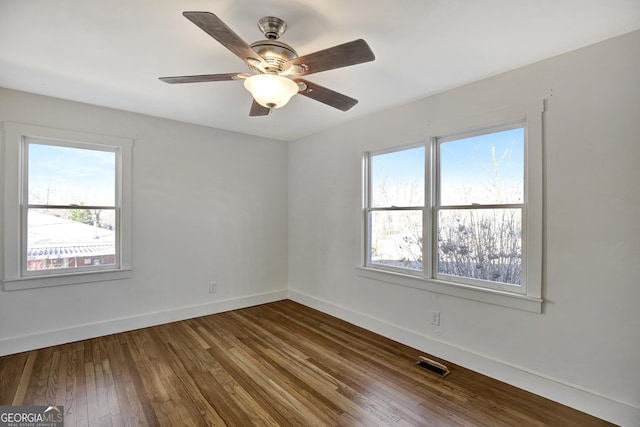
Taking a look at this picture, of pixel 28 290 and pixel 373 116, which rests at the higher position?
pixel 373 116

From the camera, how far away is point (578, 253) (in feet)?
7.10

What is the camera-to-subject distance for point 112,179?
11.6 ft

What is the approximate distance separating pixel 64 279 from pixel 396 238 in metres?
3.58

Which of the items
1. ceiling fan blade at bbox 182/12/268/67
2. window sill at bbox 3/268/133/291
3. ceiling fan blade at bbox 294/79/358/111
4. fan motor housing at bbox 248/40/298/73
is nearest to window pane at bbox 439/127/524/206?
ceiling fan blade at bbox 294/79/358/111

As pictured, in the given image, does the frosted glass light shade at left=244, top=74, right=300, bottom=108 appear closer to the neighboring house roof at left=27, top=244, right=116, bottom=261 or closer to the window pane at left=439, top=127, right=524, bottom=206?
the window pane at left=439, top=127, right=524, bottom=206

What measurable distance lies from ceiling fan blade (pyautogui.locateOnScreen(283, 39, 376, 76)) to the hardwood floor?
225 cm

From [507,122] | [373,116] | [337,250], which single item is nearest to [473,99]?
[507,122]

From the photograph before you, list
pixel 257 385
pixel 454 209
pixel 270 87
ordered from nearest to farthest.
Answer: pixel 270 87, pixel 257 385, pixel 454 209

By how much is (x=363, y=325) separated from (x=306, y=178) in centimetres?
223

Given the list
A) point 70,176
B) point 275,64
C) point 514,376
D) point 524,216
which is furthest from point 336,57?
point 70,176

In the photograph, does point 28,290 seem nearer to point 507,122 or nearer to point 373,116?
point 373,116

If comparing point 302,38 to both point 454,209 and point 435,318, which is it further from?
point 435,318

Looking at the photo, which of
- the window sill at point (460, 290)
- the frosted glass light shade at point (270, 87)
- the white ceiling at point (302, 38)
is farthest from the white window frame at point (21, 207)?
the window sill at point (460, 290)

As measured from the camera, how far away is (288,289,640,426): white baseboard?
1998mm
